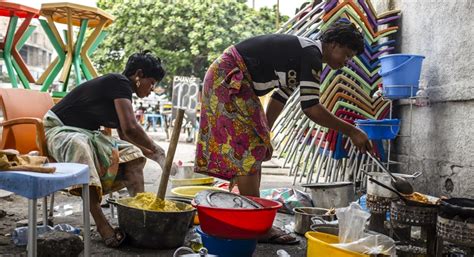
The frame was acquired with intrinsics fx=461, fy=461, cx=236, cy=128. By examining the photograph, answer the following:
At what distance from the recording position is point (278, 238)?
3385 mm

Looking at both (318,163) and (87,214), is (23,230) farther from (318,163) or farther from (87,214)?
(318,163)

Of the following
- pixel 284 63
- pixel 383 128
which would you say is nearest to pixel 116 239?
pixel 284 63

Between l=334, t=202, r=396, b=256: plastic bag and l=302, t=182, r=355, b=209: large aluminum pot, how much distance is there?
1601 millimetres

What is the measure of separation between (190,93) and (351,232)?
13647 mm

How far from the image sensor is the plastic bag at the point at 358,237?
2441 mm

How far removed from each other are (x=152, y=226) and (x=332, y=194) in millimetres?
1906

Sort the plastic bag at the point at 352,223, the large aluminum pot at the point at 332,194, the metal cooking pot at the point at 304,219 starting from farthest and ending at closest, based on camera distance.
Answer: the large aluminum pot at the point at 332,194 < the metal cooking pot at the point at 304,219 < the plastic bag at the point at 352,223

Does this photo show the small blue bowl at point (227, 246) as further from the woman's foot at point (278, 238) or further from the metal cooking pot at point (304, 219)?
the metal cooking pot at point (304, 219)

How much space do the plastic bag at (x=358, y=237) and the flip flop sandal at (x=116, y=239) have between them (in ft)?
4.73

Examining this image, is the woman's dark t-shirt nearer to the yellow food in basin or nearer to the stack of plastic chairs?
the yellow food in basin

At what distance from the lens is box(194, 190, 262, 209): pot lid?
274 centimetres

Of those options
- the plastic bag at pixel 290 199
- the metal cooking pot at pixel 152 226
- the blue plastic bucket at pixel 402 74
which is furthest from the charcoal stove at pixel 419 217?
the blue plastic bucket at pixel 402 74

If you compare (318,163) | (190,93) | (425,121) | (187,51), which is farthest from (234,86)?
(187,51)

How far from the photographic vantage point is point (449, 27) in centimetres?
421
